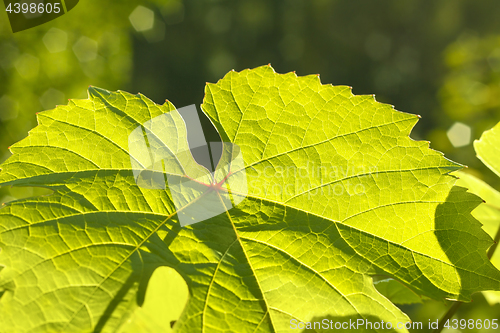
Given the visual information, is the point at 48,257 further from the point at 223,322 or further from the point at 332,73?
the point at 332,73

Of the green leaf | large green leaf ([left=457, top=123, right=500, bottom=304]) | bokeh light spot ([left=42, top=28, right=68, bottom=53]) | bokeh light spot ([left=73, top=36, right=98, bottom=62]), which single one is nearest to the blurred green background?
bokeh light spot ([left=73, top=36, right=98, bottom=62])

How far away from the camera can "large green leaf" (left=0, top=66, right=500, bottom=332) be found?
687mm

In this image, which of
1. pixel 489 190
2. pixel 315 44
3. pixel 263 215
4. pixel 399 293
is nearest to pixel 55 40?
pixel 263 215

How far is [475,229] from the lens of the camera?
702 mm

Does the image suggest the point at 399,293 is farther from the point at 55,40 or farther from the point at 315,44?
the point at 315,44

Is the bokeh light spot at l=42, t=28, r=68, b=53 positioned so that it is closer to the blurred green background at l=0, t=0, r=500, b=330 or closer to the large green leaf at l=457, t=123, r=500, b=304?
the blurred green background at l=0, t=0, r=500, b=330

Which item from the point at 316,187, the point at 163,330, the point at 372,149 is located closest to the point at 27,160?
the point at 163,330

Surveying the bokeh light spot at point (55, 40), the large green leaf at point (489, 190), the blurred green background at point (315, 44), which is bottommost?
the large green leaf at point (489, 190)

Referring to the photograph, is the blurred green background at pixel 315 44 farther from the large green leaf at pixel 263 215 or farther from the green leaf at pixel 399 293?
the large green leaf at pixel 263 215

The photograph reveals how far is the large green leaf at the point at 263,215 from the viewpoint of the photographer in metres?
0.69

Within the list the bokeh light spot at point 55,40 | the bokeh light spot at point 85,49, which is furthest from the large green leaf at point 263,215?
the bokeh light spot at point 85,49

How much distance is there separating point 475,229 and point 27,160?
0.98 m

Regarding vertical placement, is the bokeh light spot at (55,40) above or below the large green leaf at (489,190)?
above

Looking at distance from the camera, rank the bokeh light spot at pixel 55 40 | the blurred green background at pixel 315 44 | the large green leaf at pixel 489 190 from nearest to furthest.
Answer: the large green leaf at pixel 489 190, the bokeh light spot at pixel 55 40, the blurred green background at pixel 315 44
